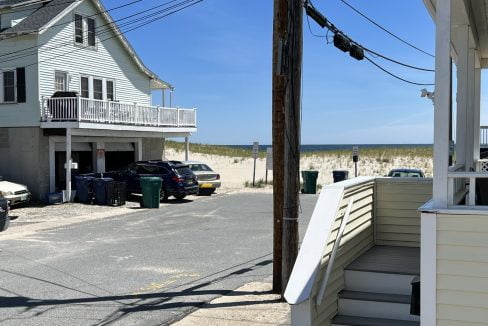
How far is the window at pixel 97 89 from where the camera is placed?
87.0 ft

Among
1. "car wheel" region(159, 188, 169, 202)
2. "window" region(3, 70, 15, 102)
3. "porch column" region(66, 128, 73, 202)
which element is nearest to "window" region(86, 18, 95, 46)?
"window" region(3, 70, 15, 102)

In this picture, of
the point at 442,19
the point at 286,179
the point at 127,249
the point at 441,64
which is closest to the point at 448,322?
the point at 441,64

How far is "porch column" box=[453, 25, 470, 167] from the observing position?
249 inches

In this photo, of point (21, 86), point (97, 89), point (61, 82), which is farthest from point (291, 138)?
point (97, 89)

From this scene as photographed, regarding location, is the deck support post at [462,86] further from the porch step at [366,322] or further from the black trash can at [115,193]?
the black trash can at [115,193]

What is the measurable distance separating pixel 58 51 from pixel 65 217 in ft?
29.9

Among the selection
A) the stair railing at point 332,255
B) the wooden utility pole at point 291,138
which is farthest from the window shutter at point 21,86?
the stair railing at point 332,255

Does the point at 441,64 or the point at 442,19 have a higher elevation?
the point at 442,19

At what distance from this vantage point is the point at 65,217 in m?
18.3

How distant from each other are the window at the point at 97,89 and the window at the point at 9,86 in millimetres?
4076

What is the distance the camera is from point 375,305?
6184mm

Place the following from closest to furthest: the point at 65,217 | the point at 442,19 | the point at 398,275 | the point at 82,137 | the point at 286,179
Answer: the point at 442,19 → the point at 398,275 → the point at 286,179 → the point at 65,217 → the point at 82,137

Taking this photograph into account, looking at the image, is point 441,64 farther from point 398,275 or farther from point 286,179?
point 286,179

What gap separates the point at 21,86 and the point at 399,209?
19.5 m
